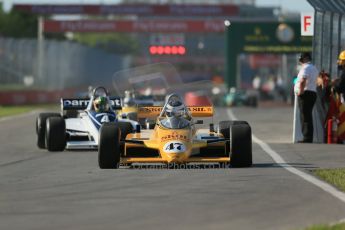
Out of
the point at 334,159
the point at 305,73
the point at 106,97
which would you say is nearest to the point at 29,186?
the point at 334,159

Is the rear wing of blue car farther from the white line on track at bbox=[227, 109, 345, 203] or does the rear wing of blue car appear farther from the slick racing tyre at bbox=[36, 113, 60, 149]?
the white line on track at bbox=[227, 109, 345, 203]

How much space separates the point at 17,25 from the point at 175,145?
8624 cm

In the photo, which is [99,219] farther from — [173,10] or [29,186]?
[173,10]

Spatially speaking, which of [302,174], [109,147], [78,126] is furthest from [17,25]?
[302,174]

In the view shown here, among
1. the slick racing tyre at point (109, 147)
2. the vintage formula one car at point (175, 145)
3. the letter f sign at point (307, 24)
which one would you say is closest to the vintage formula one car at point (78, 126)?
the vintage formula one car at point (175, 145)

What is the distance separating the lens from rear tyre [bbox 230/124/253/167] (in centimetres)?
1578

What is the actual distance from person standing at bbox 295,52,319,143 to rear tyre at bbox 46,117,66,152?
4.52 metres

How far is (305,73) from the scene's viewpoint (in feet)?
72.6

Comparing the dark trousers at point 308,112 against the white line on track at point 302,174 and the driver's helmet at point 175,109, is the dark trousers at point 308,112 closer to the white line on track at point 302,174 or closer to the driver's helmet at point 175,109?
the white line on track at point 302,174

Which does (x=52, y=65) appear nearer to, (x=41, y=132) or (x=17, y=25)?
(x=17, y=25)

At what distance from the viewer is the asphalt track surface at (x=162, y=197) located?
10.2 m

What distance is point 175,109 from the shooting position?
16.9 meters

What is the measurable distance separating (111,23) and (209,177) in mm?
63773

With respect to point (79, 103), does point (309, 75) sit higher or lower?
higher
